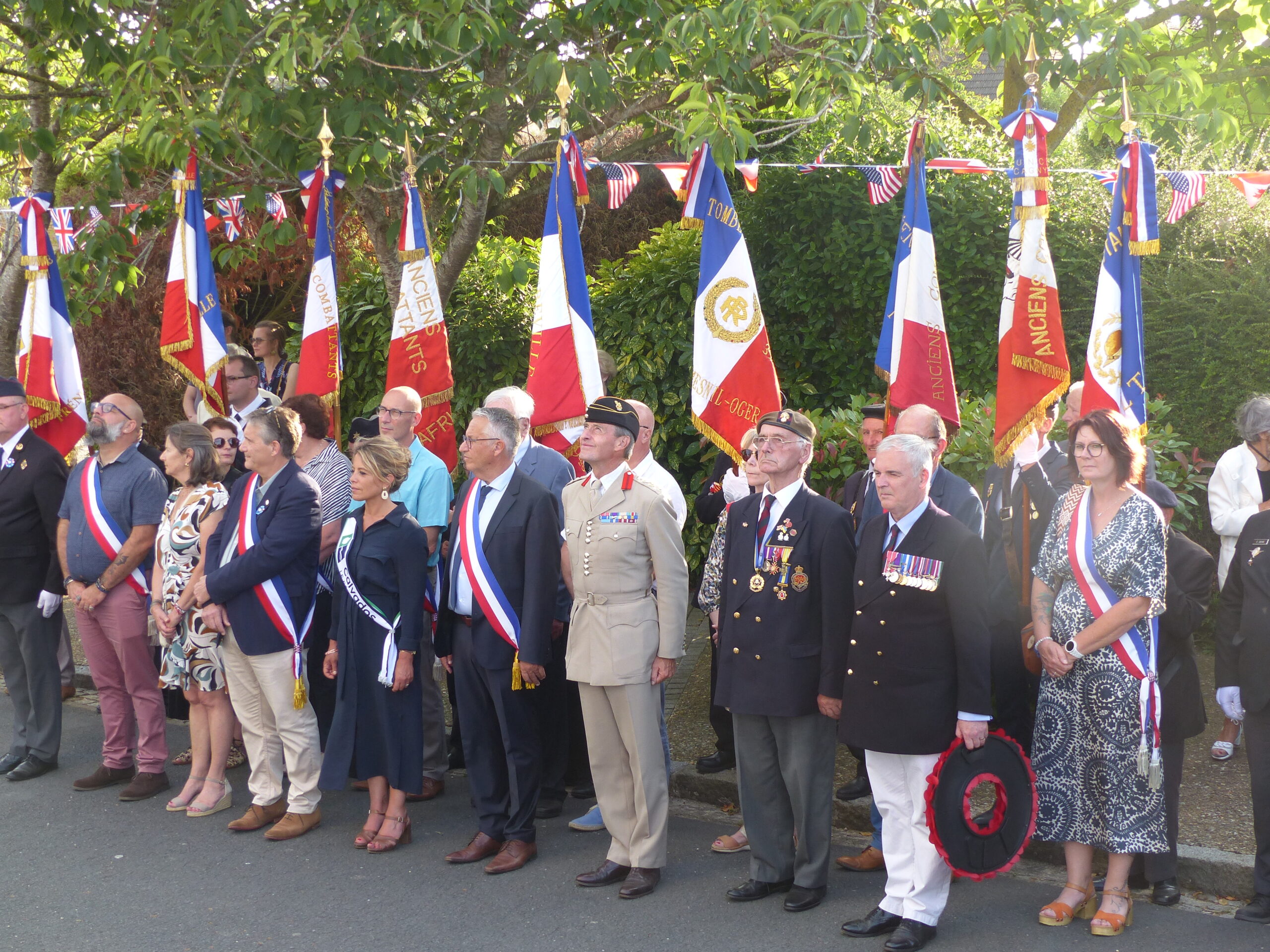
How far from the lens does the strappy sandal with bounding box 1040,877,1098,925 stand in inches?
177

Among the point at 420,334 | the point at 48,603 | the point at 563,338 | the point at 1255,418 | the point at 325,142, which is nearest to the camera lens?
the point at 1255,418

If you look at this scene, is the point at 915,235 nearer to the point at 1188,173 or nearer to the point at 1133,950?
the point at 1188,173

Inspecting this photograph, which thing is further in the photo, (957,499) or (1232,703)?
(957,499)

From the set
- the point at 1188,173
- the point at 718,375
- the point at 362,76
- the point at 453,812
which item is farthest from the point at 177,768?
the point at 1188,173

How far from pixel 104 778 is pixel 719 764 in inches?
133

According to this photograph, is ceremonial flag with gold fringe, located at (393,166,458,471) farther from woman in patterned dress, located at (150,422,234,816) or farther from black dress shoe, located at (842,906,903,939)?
black dress shoe, located at (842,906,903,939)

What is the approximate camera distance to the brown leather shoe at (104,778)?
6.55 meters

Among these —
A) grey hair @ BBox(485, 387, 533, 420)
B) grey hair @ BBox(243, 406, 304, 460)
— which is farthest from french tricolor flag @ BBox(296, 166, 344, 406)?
grey hair @ BBox(485, 387, 533, 420)

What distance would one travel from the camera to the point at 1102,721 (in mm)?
4453

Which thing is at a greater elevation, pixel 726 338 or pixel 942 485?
pixel 726 338

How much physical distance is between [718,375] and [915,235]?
1.26 metres

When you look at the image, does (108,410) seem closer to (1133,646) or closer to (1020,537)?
(1020,537)

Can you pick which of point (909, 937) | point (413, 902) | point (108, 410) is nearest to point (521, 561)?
point (413, 902)

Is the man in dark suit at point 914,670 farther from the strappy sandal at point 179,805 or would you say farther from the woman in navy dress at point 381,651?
the strappy sandal at point 179,805
